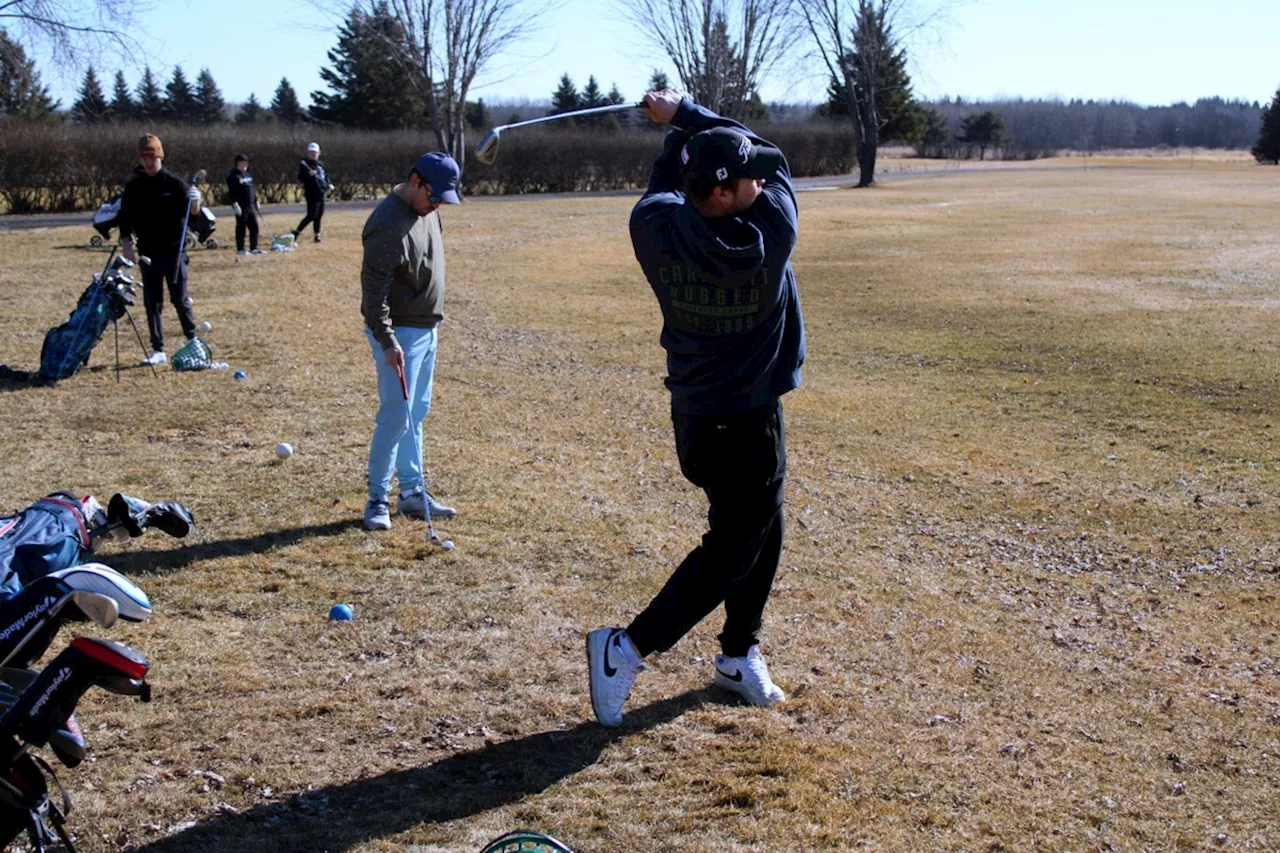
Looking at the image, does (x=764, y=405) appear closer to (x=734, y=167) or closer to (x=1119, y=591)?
Answer: (x=734, y=167)

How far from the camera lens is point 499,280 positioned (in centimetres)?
1947

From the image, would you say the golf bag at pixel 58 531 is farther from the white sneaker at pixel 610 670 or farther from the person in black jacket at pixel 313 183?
the person in black jacket at pixel 313 183

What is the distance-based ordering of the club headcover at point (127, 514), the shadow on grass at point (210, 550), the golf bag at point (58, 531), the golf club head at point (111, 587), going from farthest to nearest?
the shadow on grass at point (210, 550), the club headcover at point (127, 514), the golf bag at point (58, 531), the golf club head at point (111, 587)

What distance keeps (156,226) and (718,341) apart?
29.5ft

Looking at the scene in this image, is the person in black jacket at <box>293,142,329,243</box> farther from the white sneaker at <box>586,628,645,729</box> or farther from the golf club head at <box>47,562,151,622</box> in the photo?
the golf club head at <box>47,562,151,622</box>

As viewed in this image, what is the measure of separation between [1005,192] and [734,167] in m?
44.0

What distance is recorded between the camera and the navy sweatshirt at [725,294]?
3.91 meters

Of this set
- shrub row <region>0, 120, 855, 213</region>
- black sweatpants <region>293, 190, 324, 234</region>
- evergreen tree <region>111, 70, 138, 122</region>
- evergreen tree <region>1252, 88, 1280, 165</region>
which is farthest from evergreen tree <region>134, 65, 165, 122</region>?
evergreen tree <region>1252, 88, 1280, 165</region>

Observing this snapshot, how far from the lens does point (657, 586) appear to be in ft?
19.7

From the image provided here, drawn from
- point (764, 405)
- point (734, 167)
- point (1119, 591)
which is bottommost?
point (1119, 591)

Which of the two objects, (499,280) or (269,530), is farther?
(499,280)

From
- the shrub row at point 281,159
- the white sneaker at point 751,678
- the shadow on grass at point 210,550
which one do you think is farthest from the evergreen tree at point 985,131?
the white sneaker at point 751,678

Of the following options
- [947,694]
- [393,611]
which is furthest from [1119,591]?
[393,611]

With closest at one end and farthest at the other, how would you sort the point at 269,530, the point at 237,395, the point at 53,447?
the point at 269,530
the point at 53,447
the point at 237,395
